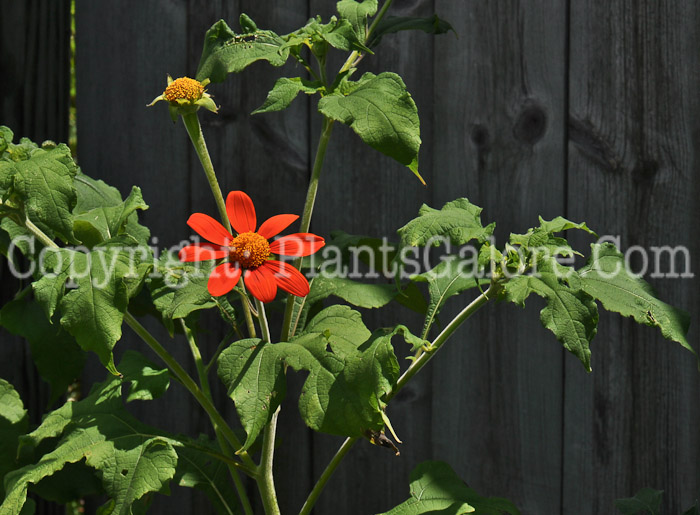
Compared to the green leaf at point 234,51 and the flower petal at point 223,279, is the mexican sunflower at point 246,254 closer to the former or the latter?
the flower petal at point 223,279

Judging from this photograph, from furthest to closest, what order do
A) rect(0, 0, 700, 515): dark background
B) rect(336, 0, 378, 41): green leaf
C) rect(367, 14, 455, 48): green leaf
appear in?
rect(0, 0, 700, 515): dark background, rect(367, 14, 455, 48): green leaf, rect(336, 0, 378, 41): green leaf

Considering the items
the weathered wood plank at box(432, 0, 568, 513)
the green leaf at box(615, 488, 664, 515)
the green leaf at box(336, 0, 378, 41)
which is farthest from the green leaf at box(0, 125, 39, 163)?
the green leaf at box(615, 488, 664, 515)

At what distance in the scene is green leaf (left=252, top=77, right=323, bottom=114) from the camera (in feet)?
4.17

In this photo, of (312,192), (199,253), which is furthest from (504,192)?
(199,253)

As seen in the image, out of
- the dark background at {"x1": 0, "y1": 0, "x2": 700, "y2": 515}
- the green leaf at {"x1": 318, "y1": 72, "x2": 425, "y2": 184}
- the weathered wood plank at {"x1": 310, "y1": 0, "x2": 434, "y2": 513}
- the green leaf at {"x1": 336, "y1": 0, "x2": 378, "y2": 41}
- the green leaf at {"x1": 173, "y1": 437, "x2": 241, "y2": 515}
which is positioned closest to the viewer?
the green leaf at {"x1": 318, "y1": 72, "x2": 425, "y2": 184}

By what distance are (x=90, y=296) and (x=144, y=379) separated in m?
0.33

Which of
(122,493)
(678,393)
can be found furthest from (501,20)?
(122,493)

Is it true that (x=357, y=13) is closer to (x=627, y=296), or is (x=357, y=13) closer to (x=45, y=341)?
(x=627, y=296)

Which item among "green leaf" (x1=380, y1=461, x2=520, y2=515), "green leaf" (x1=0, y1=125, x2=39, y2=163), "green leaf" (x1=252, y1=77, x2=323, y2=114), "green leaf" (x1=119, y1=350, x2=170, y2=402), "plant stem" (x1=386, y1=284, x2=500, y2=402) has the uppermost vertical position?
"green leaf" (x1=252, y1=77, x2=323, y2=114)

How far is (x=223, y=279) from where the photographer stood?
4.24 feet

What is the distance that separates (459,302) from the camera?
1994mm

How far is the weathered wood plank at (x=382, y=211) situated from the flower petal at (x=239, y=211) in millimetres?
631

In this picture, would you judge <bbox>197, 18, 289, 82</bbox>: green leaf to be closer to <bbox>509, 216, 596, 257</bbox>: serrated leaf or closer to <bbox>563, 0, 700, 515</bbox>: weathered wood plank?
<bbox>509, 216, 596, 257</bbox>: serrated leaf

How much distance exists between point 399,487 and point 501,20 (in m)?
1.23
